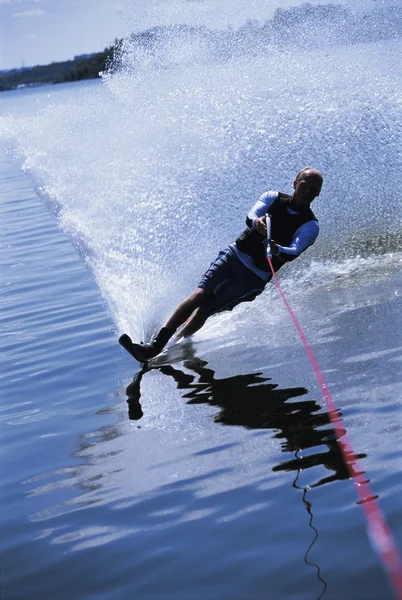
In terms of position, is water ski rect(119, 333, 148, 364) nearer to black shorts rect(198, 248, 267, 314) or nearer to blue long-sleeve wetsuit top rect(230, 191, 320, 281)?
black shorts rect(198, 248, 267, 314)

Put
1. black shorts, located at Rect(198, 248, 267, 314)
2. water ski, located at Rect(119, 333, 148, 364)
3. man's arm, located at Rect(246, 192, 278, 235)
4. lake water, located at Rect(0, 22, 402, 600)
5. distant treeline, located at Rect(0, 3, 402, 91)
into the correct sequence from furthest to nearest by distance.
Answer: distant treeline, located at Rect(0, 3, 402, 91) < black shorts, located at Rect(198, 248, 267, 314) < man's arm, located at Rect(246, 192, 278, 235) < water ski, located at Rect(119, 333, 148, 364) < lake water, located at Rect(0, 22, 402, 600)

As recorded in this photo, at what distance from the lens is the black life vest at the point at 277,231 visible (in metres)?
7.05

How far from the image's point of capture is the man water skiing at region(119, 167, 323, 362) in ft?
22.9

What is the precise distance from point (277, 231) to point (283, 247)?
0.96 ft

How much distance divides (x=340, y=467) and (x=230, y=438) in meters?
0.80

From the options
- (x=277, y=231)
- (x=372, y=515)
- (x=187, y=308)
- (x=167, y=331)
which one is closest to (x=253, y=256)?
(x=277, y=231)

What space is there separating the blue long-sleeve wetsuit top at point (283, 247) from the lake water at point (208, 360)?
53 cm

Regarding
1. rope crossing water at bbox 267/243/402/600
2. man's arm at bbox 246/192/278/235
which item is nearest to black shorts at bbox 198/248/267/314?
man's arm at bbox 246/192/278/235

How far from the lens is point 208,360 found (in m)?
6.59

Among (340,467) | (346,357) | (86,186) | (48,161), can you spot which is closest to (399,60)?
(86,186)

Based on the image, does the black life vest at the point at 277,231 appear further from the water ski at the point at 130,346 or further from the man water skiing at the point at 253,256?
the water ski at the point at 130,346

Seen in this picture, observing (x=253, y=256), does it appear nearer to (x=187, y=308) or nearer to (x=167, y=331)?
(x=187, y=308)

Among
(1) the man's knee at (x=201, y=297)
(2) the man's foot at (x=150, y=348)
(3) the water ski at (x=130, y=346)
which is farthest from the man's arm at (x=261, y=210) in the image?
(3) the water ski at (x=130, y=346)

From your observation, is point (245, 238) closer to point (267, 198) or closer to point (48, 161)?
point (267, 198)
